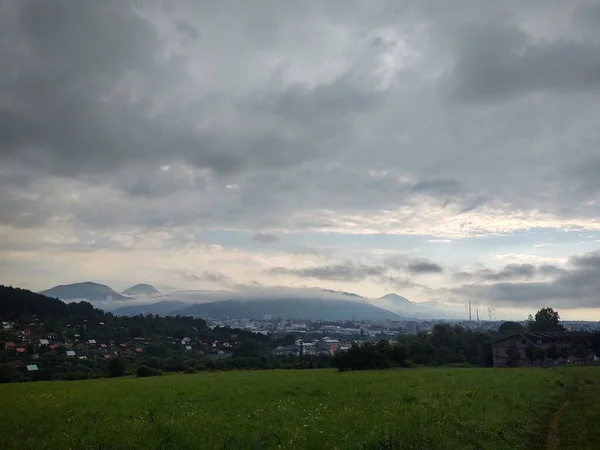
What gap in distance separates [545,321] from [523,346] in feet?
211

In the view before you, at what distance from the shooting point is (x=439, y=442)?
45.1ft

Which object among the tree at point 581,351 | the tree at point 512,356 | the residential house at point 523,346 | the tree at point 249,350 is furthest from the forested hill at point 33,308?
the tree at point 581,351

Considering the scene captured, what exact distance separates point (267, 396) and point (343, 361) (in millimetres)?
39816

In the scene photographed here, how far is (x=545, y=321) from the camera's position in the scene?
481 ft

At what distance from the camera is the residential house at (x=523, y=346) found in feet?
287

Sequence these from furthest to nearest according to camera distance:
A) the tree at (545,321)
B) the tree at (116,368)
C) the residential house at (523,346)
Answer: the tree at (545,321), the residential house at (523,346), the tree at (116,368)

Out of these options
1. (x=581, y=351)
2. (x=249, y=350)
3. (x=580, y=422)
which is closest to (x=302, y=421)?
(x=580, y=422)

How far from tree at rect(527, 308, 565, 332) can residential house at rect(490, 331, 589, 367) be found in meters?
47.6

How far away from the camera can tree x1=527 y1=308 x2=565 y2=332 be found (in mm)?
142750

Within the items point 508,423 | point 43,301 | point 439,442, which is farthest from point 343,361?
point 43,301

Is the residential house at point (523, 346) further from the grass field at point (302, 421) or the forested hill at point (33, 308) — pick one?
the forested hill at point (33, 308)

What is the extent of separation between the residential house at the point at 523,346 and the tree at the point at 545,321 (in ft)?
156

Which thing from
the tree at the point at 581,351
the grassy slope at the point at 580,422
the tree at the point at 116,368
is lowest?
the tree at the point at 116,368

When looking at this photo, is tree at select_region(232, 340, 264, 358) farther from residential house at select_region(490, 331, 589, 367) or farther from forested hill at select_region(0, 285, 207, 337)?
residential house at select_region(490, 331, 589, 367)
